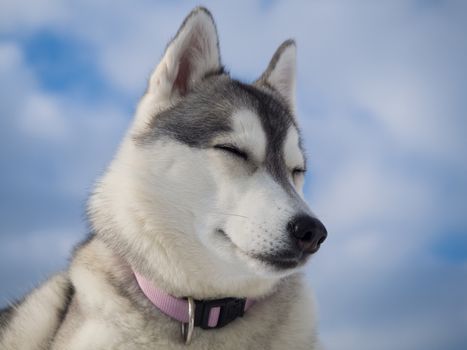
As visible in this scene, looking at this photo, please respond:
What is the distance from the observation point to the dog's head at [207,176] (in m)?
4.14

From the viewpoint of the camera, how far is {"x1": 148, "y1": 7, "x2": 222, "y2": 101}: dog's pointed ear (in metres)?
5.15

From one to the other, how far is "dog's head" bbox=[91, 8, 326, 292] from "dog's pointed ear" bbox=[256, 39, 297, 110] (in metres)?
0.60

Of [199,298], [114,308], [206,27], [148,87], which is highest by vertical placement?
[206,27]

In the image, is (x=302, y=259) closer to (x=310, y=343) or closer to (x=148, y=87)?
(x=310, y=343)

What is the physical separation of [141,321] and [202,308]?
0.46 m

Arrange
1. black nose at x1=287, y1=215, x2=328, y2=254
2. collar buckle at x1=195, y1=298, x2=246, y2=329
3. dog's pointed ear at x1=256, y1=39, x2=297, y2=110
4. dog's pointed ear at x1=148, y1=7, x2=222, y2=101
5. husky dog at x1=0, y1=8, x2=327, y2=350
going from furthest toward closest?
dog's pointed ear at x1=256, y1=39, x2=297, y2=110 < dog's pointed ear at x1=148, y1=7, x2=222, y2=101 < collar buckle at x1=195, y1=298, x2=246, y2=329 < husky dog at x1=0, y1=8, x2=327, y2=350 < black nose at x1=287, y1=215, x2=328, y2=254

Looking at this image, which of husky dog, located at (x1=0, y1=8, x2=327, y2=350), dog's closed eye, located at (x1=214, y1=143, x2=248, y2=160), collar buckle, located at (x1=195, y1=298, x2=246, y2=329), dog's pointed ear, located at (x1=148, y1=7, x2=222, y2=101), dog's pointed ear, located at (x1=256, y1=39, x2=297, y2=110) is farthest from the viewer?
dog's pointed ear, located at (x1=256, y1=39, x2=297, y2=110)

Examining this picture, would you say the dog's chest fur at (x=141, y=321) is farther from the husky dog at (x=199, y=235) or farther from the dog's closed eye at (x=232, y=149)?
the dog's closed eye at (x=232, y=149)

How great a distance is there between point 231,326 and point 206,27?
2.53 meters

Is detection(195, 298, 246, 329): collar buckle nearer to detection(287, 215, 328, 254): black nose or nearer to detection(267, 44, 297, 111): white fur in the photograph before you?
detection(287, 215, 328, 254): black nose

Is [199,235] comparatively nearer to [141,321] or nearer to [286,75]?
[141,321]

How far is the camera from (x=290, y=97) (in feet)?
19.7

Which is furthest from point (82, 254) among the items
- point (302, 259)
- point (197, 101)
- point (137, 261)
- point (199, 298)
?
point (302, 259)

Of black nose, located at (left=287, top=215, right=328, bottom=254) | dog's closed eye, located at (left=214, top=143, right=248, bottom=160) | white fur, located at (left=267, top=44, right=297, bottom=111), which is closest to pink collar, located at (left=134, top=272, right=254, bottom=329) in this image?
black nose, located at (left=287, top=215, right=328, bottom=254)
